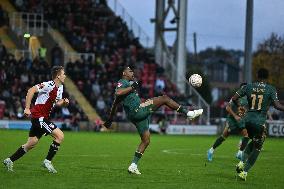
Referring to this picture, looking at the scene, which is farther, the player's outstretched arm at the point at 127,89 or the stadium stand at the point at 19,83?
the stadium stand at the point at 19,83

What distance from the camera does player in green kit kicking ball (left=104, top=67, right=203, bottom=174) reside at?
16141 millimetres

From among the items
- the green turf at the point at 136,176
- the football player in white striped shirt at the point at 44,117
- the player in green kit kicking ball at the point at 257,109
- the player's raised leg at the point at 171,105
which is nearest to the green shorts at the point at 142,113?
the player's raised leg at the point at 171,105

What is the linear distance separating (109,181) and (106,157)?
304 inches

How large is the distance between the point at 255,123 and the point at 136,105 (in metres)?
2.89

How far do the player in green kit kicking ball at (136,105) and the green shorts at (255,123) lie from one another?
4.75 feet

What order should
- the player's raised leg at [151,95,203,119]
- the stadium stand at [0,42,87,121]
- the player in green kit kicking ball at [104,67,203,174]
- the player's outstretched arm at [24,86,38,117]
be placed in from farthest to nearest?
1. the stadium stand at [0,42,87,121]
2. the player in green kit kicking ball at [104,67,203,174]
3. the player's raised leg at [151,95,203,119]
4. the player's outstretched arm at [24,86,38,117]

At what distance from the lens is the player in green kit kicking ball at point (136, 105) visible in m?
16.1

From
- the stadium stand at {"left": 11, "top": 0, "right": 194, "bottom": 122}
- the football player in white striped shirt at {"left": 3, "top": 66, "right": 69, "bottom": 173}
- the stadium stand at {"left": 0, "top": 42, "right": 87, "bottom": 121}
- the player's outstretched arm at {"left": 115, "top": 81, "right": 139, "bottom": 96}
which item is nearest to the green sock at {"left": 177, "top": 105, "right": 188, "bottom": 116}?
the player's outstretched arm at {"left": 115, "top": 81, "right": 139, "bottom": 96}

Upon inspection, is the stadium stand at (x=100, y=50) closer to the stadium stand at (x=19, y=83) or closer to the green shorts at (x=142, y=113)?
the stadium stand at (x=19, y=83)

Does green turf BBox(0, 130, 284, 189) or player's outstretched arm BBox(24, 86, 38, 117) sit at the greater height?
player's outstretched arm BBox(24, 86, 38, 117)

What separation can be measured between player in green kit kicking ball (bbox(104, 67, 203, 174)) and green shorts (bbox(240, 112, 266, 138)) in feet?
4.75

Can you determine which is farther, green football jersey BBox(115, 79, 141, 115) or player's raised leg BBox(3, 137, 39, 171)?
green football jersey BBox(115, 79, 141, 115)

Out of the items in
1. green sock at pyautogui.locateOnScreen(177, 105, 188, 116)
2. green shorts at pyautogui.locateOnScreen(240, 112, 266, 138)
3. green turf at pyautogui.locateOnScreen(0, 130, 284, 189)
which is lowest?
green turf at pyautogui.locateOnScreen(0, 130, 284, 189)

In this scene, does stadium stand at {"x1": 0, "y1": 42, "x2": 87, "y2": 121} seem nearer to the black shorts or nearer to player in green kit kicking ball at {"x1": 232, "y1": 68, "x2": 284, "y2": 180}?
the black shorts
